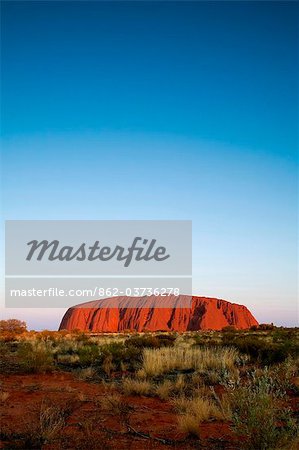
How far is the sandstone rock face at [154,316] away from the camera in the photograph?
104 metres

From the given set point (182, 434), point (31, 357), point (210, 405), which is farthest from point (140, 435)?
point (31, 357)

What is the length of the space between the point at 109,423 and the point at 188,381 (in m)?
4.19

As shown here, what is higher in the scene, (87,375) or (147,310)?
(87,375)

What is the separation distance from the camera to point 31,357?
1304 centimetres

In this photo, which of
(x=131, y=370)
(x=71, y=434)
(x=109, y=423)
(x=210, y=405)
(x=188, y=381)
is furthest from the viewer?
(x=131, y=370)

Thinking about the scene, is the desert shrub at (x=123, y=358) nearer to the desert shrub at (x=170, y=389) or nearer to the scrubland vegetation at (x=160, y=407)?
the scrubland vegetation at (x=160, y=407)

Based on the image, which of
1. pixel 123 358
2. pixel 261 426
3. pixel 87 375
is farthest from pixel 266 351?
pixel 261 426

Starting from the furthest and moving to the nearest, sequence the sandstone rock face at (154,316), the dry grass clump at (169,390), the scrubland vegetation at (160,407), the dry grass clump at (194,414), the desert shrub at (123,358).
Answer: the sandstone rock face at (154,316)
the desert shrub at (123,358)
the dry grass clump at (169,390)
the dry grass clump at (194,414)
the scrubland vegetation at (160,407)

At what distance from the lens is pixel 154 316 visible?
364 ft

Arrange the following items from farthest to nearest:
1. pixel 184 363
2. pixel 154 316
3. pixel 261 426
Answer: pixel 154 316
pixel 184 363
pixel 261 426

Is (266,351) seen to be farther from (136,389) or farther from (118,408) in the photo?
(118,408)

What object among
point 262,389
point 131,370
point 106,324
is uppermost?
point 262,389

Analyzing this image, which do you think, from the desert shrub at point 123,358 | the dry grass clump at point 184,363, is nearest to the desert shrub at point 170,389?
the dry grass clump at point 184,363

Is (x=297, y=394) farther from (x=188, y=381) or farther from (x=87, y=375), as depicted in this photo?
(x=87, y=375)
